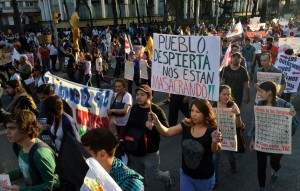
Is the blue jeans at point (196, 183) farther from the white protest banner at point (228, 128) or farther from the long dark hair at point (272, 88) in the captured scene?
the long dark hair at point (272, 88)

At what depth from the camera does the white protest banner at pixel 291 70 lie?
707 centimetres

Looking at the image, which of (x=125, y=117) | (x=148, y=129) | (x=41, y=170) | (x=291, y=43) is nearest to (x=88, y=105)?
(x=125, y=117)

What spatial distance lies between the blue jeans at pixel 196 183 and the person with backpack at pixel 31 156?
1.38 metres

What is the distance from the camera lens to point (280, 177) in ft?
15.5

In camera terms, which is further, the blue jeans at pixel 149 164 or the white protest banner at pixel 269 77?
the white protest banner at pixel 269 77

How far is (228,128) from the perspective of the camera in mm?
4168

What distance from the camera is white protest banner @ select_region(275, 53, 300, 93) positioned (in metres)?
7.07

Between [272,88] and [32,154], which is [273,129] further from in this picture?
[32,154]

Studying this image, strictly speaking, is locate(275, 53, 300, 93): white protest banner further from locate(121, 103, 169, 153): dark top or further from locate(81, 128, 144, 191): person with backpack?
locate(81, 128, 144, 191): person with backpack

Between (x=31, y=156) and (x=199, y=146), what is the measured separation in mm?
1594

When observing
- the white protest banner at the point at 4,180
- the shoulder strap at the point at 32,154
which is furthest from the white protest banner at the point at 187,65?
the white protest banner at the point at 4,180

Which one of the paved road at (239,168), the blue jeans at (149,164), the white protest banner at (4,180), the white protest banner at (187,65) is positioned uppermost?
the white protest banner at (187,65)

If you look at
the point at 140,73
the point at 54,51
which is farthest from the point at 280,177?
the point at 54,51

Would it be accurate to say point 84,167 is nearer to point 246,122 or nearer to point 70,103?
point 70,103
